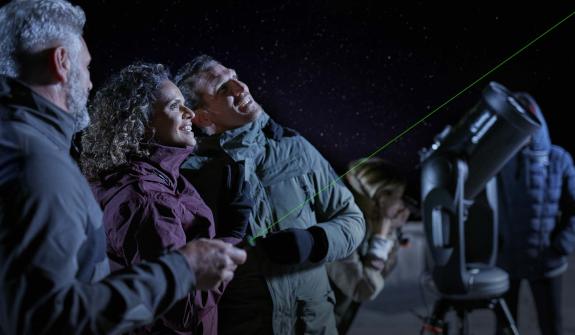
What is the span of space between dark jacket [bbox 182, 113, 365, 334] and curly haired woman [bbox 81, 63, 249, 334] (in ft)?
0.64

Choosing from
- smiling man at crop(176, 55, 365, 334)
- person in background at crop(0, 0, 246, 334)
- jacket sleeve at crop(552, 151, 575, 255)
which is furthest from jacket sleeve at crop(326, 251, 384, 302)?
person in background at crop(0, 0, 246, 334)

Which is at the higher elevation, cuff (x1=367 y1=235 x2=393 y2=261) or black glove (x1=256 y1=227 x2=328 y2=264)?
black glove (x1=256 y1=227 x2=328 y2=264)

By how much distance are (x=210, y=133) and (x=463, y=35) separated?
2.26 m

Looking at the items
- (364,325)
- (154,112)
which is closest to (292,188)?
(154,112)

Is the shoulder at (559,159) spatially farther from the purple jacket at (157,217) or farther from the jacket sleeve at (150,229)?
the jacket sleeve at (150,229)

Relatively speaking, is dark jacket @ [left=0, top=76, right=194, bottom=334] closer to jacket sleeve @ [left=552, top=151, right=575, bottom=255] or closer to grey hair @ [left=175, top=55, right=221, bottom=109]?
grey hair @ [left=175, top=55, right=221, bottom=109]

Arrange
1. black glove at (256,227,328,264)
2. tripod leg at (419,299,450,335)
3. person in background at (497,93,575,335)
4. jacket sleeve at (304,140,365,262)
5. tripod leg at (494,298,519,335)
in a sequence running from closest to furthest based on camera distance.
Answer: black glove at (256,227,328,264) < jacket sleeve at (304,140,365,262) < tripod leg at (494,298,519,335) < tripod leg at (419,299,450,335) < person in background at (497,93,575,335)

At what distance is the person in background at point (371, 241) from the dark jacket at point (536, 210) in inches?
30.8

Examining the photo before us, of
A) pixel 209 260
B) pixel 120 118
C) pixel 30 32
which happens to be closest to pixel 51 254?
pixel 209 260

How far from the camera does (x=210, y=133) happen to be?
1989 mm

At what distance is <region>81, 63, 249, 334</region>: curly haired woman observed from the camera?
1367 millimetres

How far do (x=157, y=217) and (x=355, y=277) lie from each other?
5.28 feet

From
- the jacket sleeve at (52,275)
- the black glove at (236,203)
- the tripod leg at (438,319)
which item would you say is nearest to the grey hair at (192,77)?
the black glove at (236,203)

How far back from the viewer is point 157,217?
4.44 feet
